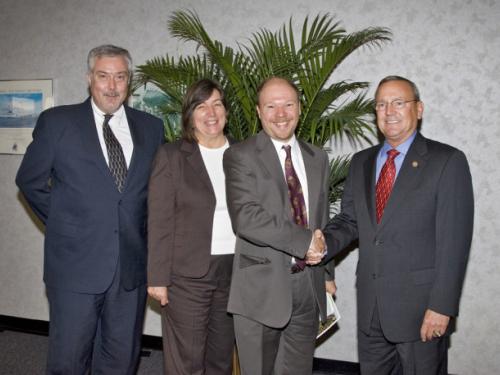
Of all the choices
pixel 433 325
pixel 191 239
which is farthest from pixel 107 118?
pixel 433 325

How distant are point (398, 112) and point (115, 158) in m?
1.46

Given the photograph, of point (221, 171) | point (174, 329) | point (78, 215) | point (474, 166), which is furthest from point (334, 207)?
point (78, 215)

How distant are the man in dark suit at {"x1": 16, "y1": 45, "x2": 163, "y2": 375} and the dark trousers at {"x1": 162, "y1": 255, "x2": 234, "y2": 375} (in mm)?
258

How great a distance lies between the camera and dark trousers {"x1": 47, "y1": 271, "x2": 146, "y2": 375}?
7.59 feet

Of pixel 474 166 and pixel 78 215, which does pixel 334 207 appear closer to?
pixel 474 166

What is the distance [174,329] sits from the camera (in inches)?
93.0

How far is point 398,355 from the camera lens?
2.25 m

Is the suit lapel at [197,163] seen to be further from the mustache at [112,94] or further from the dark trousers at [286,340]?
the dark trousers at [286,340]

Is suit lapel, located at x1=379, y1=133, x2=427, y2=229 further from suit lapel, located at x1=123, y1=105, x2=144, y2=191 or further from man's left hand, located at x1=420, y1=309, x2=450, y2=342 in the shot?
suit lapel, located at x1=123, y1=105, x2=144, y2=191

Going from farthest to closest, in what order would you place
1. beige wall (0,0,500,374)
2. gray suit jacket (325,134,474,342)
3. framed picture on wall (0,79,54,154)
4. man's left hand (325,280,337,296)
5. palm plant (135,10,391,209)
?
framed picture on wall (0,79,54,154)
beige wall (0,0,500,374)
palm plant (135,10,391,209)
man's left hand (325,280,337,296)
gray suit jacket (325,134,474,342)

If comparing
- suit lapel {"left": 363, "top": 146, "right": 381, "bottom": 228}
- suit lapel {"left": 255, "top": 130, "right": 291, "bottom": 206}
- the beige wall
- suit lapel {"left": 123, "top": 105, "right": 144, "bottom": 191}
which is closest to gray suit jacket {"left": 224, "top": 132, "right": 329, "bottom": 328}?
suit lapel {"left": 255, "top": 130, "right": 291, "bottom": 206}

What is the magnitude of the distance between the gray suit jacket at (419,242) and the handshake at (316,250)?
0.85 ft

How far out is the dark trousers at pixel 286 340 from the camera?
7.03 feet

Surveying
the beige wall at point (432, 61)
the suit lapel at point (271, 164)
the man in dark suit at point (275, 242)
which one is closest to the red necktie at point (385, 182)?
the man in dark suit at point (275, 242)
